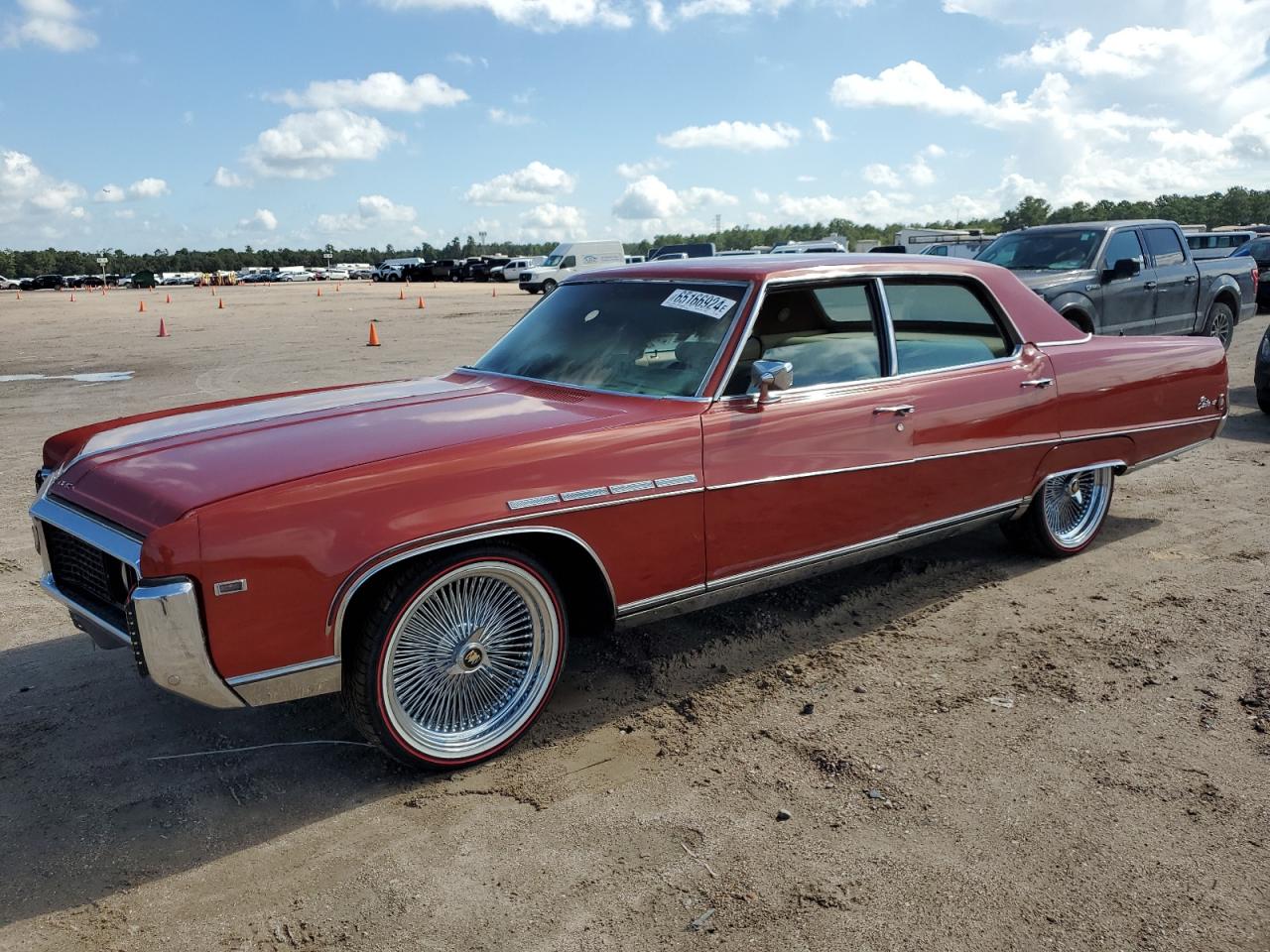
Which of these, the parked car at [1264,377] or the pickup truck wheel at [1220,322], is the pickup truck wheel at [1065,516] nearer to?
the parked car at [1264,377]

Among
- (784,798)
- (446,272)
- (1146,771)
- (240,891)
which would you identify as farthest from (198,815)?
(446,272)

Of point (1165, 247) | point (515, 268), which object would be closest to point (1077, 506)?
point (1165, 247)

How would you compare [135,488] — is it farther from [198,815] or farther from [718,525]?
[718,525]

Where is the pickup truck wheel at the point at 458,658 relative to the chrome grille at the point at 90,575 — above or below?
below

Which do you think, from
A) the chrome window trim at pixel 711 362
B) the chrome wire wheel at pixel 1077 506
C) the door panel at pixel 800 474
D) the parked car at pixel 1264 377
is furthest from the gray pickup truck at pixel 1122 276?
the chrome window trim at pixel 711 362

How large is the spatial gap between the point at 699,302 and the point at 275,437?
67.2 inches

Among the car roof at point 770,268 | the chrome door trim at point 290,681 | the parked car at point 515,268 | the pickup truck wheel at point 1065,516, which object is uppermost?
the parked car at point 515,268

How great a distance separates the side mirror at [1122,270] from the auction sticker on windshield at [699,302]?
7761 millimetres

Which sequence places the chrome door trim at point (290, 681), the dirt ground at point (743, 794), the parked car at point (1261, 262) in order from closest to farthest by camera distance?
the dirt ground at point (743, 794)
the chrome door trim at point (290, 681)
the parked car at point (1261, 262)

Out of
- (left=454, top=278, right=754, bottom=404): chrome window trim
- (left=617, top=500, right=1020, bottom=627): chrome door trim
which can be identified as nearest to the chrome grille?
(left=617, top=500, right=1020, bottom=627): chrome door trim

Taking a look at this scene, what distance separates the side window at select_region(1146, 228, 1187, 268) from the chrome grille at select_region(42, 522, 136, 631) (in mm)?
11021

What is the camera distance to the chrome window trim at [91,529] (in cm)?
282

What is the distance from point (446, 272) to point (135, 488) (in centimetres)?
6963

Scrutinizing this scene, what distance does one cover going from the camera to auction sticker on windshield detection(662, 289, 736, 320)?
3.90 meters
